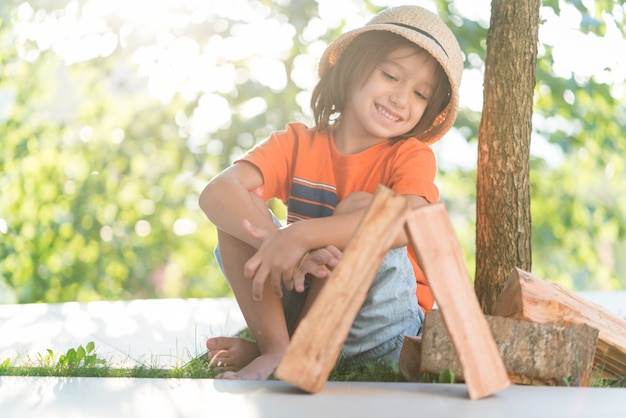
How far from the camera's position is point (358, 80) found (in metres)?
2.46

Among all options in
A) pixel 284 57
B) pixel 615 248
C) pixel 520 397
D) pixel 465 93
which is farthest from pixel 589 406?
pixel 615 248

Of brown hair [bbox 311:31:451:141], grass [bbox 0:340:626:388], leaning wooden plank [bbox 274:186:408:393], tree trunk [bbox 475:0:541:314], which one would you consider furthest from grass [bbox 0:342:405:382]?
brown hair [bbox 311:31:451:141]

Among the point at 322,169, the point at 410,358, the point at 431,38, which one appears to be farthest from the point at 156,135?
the point at 410,358

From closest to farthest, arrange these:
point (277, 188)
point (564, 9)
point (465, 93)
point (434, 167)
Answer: point (434, 167)
point (277, 188)
point (564, 9)
point (465, 93)

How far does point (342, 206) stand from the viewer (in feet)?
6.72

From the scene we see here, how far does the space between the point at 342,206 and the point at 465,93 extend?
3.91m

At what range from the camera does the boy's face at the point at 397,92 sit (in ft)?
7.68

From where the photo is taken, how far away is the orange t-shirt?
2387 millimetres

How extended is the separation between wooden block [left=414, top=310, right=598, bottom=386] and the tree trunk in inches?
27.3

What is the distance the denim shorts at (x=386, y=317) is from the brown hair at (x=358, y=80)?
1.81 feet

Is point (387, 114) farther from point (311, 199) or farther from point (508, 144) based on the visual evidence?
point (508, 144)

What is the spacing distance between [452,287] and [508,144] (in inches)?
44.7

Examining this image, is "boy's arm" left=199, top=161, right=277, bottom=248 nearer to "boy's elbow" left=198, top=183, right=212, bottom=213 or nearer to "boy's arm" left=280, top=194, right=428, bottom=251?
"boy's elbow" left=198, top=183, right=212, bottom=213

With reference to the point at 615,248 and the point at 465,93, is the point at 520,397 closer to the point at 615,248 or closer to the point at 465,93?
the point at 465,93
